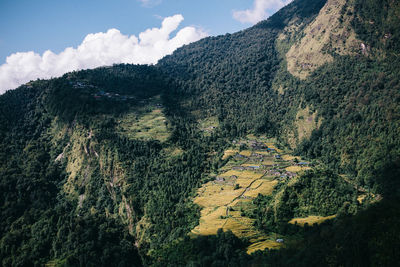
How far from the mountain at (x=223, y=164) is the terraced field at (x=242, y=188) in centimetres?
55

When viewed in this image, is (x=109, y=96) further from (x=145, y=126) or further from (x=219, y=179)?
(x=219, y=179)

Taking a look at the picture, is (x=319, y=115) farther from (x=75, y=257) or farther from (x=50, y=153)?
(x=50, y=153)

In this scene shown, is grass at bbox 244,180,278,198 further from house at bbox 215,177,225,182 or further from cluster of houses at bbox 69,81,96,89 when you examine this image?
cluster of houses at bbox 69,81,96,89

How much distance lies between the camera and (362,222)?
51969 millimetres

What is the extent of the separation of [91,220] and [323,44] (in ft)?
502

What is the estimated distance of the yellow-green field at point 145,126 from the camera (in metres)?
132

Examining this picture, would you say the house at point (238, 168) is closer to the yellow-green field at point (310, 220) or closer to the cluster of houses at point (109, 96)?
the yellow-green field at point (310, 220)

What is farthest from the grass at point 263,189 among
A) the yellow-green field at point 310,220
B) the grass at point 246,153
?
the grass at point 246,153

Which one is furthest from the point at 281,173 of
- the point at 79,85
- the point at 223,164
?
the point at 79,85

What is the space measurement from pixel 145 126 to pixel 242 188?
7011 centimetres

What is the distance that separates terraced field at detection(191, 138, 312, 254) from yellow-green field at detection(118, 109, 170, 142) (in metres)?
35.5

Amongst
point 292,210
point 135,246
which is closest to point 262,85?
point 292,210

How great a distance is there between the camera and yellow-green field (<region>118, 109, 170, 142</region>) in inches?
5177

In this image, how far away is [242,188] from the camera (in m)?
91.8
